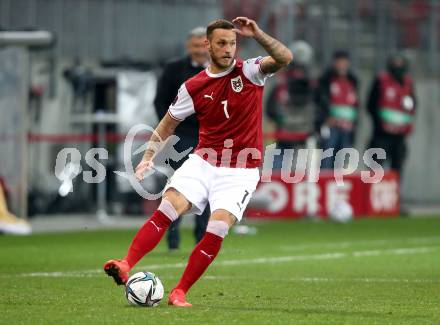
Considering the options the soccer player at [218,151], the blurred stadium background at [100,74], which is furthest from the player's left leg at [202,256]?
the blurred stadium background at [100,74]

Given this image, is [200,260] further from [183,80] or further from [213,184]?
[183,80]

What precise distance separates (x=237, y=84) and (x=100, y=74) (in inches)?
508

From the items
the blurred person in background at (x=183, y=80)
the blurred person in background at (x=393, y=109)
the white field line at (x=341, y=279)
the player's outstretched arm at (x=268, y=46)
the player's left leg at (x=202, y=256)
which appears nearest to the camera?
the player's outstretched arm at (x=268, y=46)

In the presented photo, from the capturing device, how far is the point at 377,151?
76.7 ft

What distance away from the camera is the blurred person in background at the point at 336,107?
2236cm

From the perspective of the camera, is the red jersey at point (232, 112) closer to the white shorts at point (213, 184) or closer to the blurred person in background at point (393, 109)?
the white shorts at point (213, 184)

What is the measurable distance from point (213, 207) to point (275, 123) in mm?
13545

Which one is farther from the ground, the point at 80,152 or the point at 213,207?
the point at 213,207

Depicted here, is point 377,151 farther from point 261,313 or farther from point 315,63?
point 261,313

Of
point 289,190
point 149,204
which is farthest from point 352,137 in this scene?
point 149,204

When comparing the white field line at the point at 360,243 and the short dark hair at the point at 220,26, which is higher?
the short dark hair at the point at 220,26

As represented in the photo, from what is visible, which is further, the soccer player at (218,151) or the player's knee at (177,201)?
the player's knee at (177,201)

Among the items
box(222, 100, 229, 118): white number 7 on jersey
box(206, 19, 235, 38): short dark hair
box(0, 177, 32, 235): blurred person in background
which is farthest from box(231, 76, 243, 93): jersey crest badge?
box(0, 177, 32, 235): blurred person in background

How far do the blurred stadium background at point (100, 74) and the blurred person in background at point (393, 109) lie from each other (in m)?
0.92
